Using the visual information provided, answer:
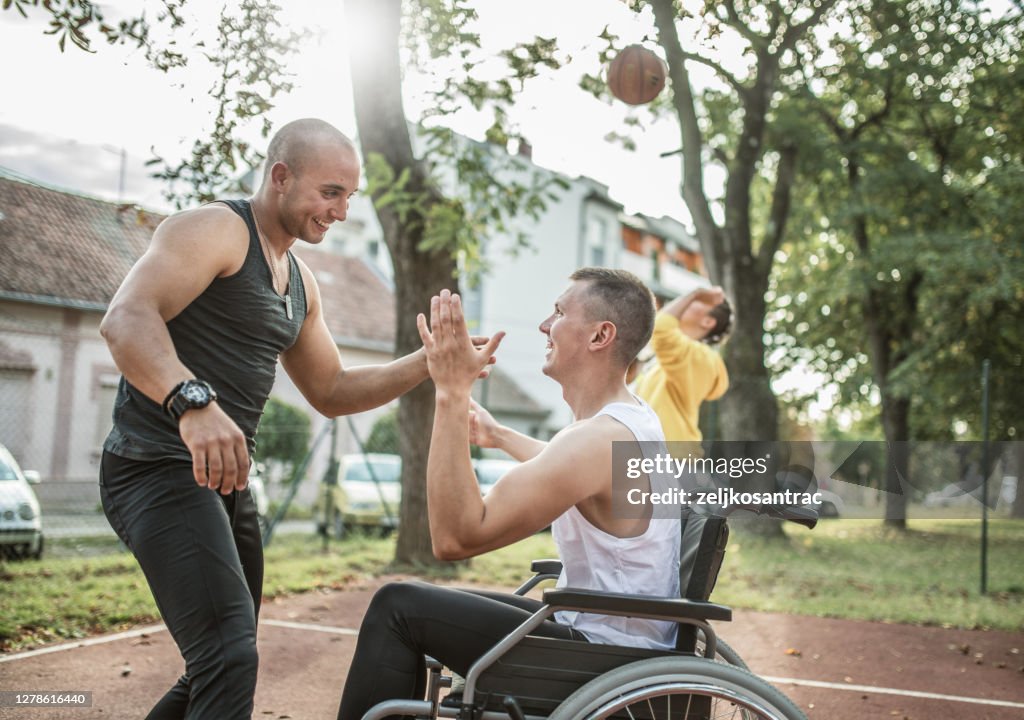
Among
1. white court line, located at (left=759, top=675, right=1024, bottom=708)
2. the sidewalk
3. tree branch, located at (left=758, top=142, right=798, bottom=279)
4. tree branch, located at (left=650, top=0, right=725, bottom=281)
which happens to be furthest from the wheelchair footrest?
tree branch, located at (left=758, top=142, right=798, bottom=279)

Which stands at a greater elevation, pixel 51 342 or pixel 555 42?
pixel 555 42

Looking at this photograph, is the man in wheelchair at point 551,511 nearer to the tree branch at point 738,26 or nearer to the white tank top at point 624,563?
the white tank top at point 624,563

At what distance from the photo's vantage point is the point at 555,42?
512 centimetres

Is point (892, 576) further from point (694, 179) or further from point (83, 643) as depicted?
point (83, 643)

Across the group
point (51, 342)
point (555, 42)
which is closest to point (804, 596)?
point (555, 42)

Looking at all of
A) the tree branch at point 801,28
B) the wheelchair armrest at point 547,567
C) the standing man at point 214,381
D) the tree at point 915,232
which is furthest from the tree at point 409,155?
the tree at point 915,232

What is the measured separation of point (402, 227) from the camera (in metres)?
8.96

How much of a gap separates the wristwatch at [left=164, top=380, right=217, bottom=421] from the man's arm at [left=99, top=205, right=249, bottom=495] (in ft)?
0.05

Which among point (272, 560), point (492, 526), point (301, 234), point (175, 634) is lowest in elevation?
point (272, 560)

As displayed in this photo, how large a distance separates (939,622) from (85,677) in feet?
21.2

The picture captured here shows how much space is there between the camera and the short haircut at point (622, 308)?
2.77 metres

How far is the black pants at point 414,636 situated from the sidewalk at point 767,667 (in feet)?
7.13

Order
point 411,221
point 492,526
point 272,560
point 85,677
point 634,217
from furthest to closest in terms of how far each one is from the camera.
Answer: point 634,217 < point 272,560 < point 411,221 < point 85,677 < point 492,526

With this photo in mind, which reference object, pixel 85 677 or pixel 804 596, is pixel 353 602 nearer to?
pixel 85 677
